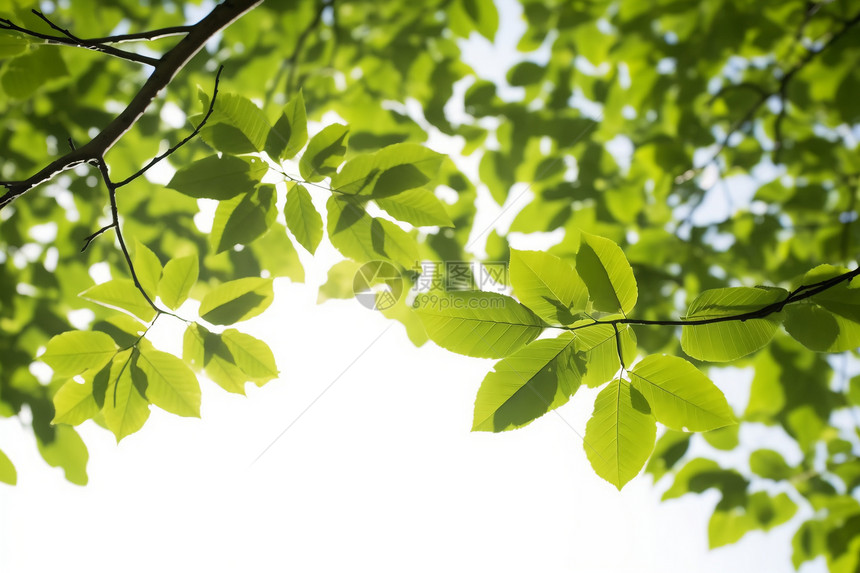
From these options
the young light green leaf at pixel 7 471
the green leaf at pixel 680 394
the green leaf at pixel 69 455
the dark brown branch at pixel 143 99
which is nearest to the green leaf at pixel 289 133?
the dark brown branch at pixel 143 99

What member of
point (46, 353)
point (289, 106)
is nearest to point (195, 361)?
point (46, 353)

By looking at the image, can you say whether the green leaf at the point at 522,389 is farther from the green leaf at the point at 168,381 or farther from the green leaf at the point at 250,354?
the green leaf at the point at 168,381

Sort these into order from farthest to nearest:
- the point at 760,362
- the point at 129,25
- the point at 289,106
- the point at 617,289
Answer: the point at 129,25 → the point at 760,362 → the point at 289,106 → the point at 617,289

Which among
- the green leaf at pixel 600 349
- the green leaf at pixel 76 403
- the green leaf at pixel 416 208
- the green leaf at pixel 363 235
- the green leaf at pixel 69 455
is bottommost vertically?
the green leaf at pixel 69 455

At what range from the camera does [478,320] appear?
0.78 metres

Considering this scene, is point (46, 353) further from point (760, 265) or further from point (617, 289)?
point (760, 265)

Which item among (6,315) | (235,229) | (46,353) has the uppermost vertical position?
(6,315)

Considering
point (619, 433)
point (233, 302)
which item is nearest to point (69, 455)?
point (233, 302)

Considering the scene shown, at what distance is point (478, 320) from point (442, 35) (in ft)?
5.79

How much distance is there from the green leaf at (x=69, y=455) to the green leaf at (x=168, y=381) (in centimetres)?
100

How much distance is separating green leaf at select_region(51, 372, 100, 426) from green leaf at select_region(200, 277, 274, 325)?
0.89ft

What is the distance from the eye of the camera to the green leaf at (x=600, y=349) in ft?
2.52

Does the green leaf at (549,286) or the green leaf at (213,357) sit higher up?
the green leaf at (549,286)

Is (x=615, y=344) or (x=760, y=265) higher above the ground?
(x=760, y=265)
